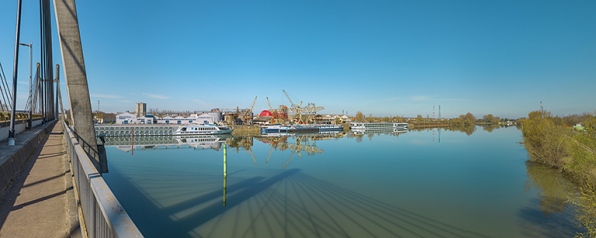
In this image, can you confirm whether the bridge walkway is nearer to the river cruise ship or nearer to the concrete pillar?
the concrete pillar

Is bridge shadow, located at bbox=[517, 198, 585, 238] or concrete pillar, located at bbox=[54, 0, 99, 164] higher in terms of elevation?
concrete pillar, located at bbox=[54, 0, 99, 164]

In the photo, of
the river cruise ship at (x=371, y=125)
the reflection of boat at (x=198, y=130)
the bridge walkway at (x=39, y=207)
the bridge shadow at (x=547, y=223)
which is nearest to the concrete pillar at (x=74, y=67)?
the bridge walkway at (x=39, y=207)

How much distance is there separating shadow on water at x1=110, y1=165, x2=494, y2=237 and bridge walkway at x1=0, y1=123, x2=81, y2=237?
2628 mm

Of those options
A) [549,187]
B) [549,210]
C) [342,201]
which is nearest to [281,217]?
[342,201]

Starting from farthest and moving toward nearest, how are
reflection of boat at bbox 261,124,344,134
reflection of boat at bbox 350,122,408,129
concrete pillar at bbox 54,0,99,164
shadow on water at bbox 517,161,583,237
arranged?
reflection of boat at bbox 350,122,408,129 → reflection of boat at bbox 261,124,344,134 → shadow on water at bbox 517,161,583,237 → concrete pillar at bbox 54,0,99,164

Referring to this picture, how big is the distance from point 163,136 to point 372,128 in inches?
2035

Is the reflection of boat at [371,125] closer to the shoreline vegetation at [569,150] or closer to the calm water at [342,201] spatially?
the shoreline vegetation at [569,150]

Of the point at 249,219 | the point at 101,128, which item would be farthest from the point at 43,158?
the point at 101,128

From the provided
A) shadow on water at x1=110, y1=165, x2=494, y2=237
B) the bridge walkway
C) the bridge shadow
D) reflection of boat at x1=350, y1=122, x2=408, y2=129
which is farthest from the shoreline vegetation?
reflection of boat at x1=350, y1=122, x2=408, y2=129

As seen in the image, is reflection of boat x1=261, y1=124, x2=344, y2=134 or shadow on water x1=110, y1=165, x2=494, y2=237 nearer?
shadow on water x1=110, y1=165, x2=494, y2=237

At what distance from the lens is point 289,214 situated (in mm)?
8734

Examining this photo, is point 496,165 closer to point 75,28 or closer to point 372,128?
point 75,28

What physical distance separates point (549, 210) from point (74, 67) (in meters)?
16.6

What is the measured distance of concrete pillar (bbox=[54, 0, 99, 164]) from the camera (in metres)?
7.55
